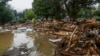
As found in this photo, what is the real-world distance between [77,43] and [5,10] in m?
46.9

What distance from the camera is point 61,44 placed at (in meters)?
14.6

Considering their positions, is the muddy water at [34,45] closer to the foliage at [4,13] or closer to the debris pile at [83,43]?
the debris pile at [83,43]

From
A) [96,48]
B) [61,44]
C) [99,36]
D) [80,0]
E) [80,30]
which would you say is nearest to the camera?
[96,48]

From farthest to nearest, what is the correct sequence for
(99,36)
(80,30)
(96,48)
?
(80,30)
(99,36)
(96,48)

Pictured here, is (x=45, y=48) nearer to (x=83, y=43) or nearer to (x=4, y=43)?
(x=83, y=43)

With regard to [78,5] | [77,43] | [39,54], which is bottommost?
[39,54]

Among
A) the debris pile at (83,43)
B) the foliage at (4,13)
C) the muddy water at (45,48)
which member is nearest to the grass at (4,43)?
the muddy water at (45,48)

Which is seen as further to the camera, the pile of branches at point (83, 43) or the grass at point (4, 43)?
the grass at point (4, 43)

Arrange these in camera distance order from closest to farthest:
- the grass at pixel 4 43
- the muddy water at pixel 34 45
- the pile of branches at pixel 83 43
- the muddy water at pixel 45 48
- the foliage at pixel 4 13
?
the pile of branches at pixel 83 43 < the muddy water at pixel 45 48 < the muddy water at pixel 34 45 < the grass at pixel 4 43 < the foliage at pixel 4 13

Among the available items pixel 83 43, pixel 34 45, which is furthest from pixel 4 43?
pixel 83 43

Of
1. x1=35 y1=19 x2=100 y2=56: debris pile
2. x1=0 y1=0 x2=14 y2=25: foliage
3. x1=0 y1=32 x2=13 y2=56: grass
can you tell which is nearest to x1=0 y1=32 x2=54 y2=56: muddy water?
x1=0 y1=32 x2=13 y2=56: grass

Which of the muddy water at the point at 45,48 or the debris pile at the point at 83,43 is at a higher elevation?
the debris pile at the point at 83,43

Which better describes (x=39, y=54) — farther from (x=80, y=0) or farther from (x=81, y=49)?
(x=80, y=0)

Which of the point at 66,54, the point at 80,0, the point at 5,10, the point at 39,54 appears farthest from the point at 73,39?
the point at 5,10
